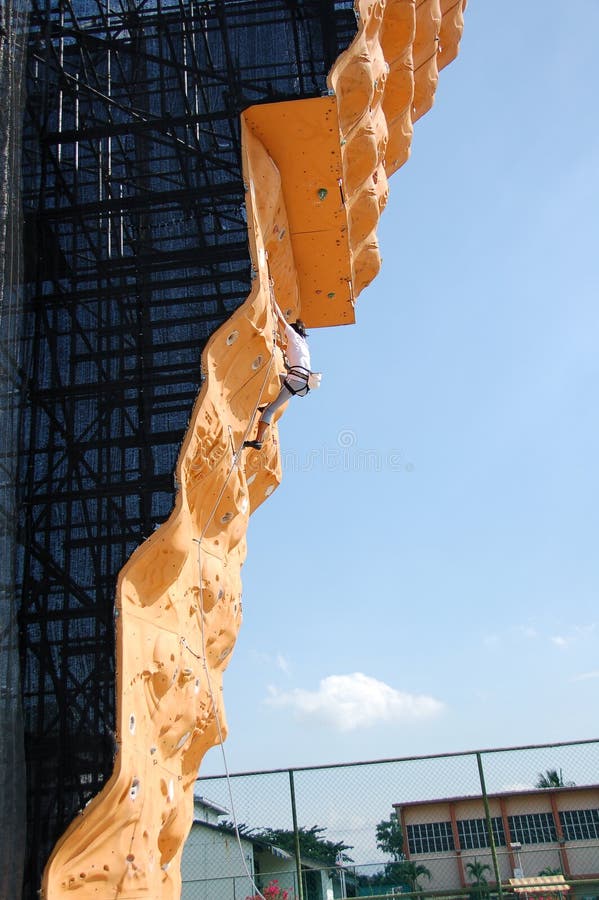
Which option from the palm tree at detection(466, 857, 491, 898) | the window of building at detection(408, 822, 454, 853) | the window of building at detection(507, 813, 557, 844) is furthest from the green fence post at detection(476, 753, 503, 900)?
the window of building at detection(408, 822, 454, 853)

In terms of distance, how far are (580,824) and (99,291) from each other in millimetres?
9651

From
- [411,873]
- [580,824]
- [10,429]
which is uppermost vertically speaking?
[10,429]

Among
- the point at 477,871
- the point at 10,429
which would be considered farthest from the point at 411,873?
the point at 10,429

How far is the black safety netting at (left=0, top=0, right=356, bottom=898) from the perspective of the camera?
8.54 m

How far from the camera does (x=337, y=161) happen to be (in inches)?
451

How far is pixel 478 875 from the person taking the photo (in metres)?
13.1

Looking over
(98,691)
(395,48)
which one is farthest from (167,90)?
(98,691)

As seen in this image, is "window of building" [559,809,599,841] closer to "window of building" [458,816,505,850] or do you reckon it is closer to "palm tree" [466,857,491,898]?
Answer: "window of building" [458,816,505,850]

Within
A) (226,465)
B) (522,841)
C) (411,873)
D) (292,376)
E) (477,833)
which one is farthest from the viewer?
(477,833)

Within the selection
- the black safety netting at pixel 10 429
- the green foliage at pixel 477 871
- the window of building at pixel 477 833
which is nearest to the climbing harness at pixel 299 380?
the black safety netting at pixel 10 429

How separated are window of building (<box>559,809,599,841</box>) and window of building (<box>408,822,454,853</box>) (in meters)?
1.60

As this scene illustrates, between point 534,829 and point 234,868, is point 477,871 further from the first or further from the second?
point 234,868

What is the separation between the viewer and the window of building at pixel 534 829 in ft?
42.7

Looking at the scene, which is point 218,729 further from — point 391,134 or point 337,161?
point 391,134
